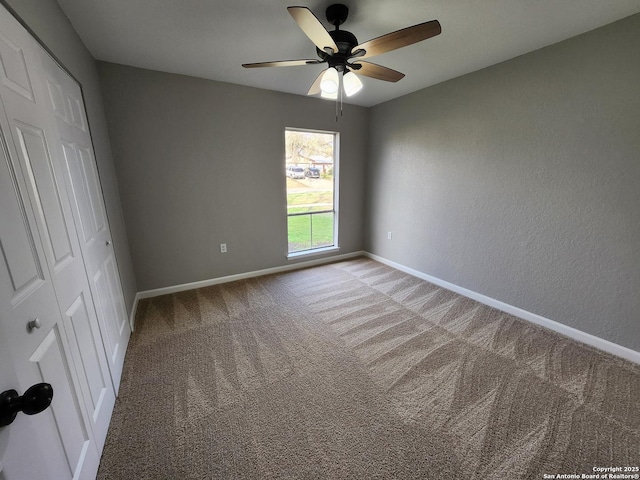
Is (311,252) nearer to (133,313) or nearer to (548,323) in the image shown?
(133,313)

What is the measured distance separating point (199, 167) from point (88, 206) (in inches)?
54.8

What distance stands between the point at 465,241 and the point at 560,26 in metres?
1.91

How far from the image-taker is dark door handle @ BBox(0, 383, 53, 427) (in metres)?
0.61

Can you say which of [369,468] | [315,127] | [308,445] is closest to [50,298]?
[308,445]

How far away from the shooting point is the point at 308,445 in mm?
1356

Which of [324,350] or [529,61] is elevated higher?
[529,61]

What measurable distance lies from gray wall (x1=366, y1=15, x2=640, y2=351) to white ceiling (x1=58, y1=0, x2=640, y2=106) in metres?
0.26

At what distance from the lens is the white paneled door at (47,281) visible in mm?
792

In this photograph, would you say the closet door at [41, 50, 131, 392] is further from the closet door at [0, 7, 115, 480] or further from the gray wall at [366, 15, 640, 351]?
the gray wall at [366, 15, 640, 351]

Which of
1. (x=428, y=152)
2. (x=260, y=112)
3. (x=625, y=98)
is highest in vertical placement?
(x=260, y=112)

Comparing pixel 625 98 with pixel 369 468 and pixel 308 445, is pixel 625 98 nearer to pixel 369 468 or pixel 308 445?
pixel 369 468

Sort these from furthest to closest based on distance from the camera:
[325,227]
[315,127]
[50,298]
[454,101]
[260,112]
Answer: [325,227] → [315,127] → [260,112] → [454,101] → [50,298]

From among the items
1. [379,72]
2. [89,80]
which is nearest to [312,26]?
[379,72]

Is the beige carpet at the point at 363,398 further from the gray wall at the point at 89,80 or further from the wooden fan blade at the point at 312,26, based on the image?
the wooden fan blade at the point at 312,26
